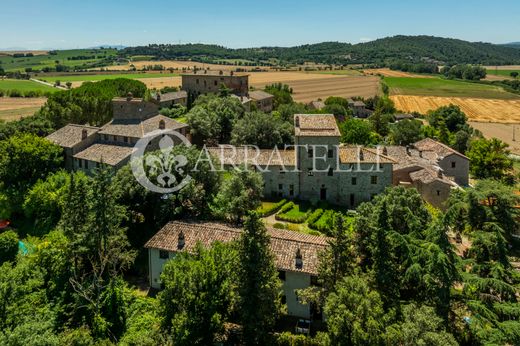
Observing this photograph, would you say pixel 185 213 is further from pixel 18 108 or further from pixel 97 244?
pixel 18 108

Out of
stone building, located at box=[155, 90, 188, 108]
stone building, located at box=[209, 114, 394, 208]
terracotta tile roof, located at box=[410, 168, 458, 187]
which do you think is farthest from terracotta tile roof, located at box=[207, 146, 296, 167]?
stone building, located at box=[155, 90, 188, 108]

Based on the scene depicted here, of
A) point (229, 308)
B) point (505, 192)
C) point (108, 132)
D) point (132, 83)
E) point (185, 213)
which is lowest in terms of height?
point (229, 308)

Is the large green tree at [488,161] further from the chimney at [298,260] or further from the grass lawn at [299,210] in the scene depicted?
the chimney at [298,260]

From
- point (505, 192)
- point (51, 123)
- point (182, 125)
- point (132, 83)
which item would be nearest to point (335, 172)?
point (505, 192)

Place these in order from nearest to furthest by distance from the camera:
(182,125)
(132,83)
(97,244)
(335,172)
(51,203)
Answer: (97,244)
(51,203)
(335,172)
(182,125)
(132,83)

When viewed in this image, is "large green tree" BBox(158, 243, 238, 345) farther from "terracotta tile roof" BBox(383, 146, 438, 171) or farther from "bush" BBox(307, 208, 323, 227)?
"terracotta tile roof" BBox(383, 146, 438, 171)

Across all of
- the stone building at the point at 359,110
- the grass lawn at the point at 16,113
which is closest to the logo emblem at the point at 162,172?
the grass lawn at the point at 16,113

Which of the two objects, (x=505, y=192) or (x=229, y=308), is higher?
(x=505, y=192)

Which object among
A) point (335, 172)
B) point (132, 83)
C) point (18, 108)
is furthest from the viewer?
point (18, 108)
